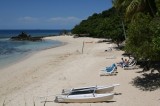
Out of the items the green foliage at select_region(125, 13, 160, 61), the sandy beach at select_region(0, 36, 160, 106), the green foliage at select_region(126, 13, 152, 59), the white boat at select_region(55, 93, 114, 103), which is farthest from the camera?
the green foliage at select_region(126, 13, 152, 59)

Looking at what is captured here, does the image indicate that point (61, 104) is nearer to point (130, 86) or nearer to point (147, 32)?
point (130, 86)

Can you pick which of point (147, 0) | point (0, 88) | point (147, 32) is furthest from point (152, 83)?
point (0, 88)

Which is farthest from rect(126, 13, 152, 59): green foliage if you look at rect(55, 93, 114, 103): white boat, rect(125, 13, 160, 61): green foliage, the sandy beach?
rect(55, 93, 114, 103): white boat

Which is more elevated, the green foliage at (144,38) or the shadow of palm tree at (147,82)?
the green foliage at (144,38)

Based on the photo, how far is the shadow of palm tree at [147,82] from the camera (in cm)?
1748

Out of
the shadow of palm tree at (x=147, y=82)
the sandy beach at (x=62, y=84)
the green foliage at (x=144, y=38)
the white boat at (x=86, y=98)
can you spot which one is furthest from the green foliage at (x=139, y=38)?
the white boat at (x=86, y=98)

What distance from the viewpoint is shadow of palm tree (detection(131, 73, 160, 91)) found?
17484mm

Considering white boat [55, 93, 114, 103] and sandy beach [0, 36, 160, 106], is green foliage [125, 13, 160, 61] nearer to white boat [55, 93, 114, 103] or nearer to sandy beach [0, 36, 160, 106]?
sandy beach [0, 36, 160, 106]

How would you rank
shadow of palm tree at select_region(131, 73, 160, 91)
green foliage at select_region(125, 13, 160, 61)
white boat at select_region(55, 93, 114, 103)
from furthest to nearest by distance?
shadow of palm tree at select_region(131, 73, 160, 91), green foliage at select_region(125, 13, 160, 61), white boat at select_region(55, 93, 114, 103)

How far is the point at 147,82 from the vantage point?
18719 mm

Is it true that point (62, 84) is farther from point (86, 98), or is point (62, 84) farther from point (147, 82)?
point (147, 82)

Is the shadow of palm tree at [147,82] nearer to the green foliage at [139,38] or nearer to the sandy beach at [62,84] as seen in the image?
the sandy beach at [62,84]

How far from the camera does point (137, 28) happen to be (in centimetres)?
1703

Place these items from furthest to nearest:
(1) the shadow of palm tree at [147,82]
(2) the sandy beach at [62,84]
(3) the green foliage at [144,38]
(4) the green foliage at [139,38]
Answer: (1) the shadow of palm tree at [147,82]
(4) the green foliage at [139,38]
(3) the green foliage at [144,38]
(2) the sandy beach at [62,84]
